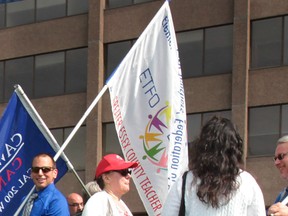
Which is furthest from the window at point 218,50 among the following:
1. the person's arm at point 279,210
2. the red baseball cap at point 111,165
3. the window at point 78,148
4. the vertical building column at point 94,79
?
the person's arm at point 279,210

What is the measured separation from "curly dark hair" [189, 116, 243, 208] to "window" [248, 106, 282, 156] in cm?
2175

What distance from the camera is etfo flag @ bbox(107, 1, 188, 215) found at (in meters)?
8.85

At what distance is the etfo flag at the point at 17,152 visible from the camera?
8.52m

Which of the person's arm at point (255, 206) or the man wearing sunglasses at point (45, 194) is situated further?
the man wearing sunglasses at point (45, 194)

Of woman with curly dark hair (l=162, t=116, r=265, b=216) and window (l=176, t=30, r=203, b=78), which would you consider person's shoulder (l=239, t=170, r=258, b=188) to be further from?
window (l=176, t=30, r=203, b=78)

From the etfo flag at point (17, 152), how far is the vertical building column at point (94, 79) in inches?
763

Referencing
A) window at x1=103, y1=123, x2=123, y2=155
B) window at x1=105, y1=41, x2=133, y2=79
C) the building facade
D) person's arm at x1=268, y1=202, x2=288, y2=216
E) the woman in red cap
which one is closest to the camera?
person's arm at x1=268, y1=202, x2=288, y2=216

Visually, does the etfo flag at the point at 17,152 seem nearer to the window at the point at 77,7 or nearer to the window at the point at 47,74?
the window at the point at 47,74

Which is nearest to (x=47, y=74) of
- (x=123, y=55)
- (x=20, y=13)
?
(x=20, y=13)

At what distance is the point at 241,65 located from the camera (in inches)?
1059

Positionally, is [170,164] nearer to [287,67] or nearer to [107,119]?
[287,67]

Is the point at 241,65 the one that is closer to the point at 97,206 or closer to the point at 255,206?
the point at 97,206

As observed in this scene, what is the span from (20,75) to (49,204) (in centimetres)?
2565

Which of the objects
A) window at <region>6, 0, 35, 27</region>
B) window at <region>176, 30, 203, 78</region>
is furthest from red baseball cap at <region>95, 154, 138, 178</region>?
window at <region>6, 0, 35, 27</region>
